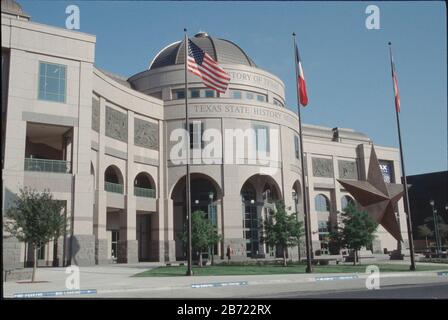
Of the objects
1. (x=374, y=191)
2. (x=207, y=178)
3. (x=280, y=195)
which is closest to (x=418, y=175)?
(x=280, y=195)

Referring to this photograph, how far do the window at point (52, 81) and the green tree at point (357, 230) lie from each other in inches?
948

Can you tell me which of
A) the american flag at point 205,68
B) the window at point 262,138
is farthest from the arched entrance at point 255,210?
the american flag at point 205,68

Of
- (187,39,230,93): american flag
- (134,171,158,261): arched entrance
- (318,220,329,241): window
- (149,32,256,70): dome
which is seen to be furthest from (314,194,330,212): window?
(187,39,230,93): american flag

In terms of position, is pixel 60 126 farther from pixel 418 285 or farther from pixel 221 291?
pixel 418 285

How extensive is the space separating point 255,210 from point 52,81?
2637cm

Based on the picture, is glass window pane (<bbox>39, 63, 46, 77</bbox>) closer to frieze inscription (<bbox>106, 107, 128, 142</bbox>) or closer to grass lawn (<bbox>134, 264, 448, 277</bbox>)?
frieze inscription (<bbox>106, 107, 128, 142</bbox>)

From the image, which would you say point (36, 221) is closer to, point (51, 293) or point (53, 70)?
point (51, 293)

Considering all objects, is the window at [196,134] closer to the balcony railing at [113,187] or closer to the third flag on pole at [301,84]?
the balcony railing at [113,187]

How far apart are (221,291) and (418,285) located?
8.50m

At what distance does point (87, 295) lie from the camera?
15164 mm

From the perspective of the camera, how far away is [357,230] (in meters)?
35.3

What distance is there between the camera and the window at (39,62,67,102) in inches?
1217

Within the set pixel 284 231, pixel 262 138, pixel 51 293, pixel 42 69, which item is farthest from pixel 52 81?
pixel 262 138

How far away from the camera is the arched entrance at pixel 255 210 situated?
48062 millimetres
